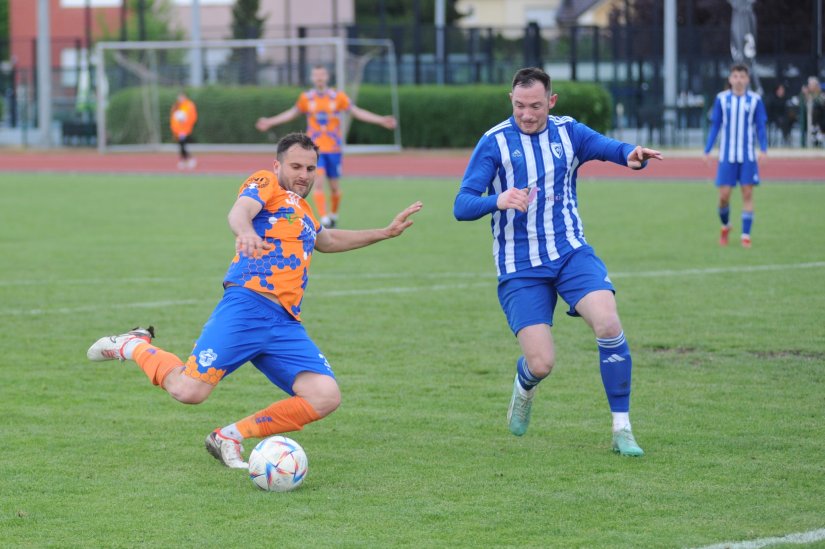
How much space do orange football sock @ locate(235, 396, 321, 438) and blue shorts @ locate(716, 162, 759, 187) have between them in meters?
10.0

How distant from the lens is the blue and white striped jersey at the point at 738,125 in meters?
15.1

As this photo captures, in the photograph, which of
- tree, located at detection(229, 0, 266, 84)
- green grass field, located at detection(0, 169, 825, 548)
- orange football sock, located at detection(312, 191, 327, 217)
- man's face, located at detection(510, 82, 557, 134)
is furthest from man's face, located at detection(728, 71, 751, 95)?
tree, located at detection(229, 0, 266, 84)

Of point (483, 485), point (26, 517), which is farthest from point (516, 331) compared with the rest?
point (26, 517)

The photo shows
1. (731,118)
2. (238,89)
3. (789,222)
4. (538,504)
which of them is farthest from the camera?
(238,89)

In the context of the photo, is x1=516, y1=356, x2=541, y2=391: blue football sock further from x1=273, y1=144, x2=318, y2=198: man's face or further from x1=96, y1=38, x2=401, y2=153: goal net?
x1=96, y1=38, x2=401, y2=153: goal net

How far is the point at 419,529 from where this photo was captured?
5133mm

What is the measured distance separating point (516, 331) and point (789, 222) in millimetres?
11798

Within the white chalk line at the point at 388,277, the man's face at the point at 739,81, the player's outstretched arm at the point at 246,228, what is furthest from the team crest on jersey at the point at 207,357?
the man's face at the point at 739,81

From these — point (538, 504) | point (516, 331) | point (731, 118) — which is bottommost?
point (538, 504)

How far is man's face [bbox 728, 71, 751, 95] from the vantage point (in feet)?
48.8

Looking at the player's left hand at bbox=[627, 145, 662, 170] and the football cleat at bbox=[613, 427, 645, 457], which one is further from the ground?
the player's left hand at bbox=[627, 145, 662, 170]

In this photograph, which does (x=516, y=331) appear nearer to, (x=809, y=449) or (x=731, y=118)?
(x=809, y=449)

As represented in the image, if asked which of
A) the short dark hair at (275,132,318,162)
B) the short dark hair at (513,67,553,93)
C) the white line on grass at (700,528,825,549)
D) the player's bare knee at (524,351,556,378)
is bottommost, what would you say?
the white line on grass at (700,528,825,549)

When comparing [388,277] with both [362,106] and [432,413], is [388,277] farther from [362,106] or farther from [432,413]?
[362,106]
